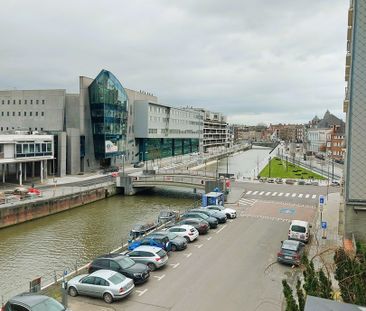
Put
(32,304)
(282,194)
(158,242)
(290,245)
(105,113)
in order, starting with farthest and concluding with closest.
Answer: (105,113)
(282,194)
(158,242)
(290,245)
(32,304)

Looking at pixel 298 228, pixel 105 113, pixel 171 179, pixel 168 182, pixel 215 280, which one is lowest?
pixel 215 280

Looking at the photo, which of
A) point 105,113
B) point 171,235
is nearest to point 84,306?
point 171,235

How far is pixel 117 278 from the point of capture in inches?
617

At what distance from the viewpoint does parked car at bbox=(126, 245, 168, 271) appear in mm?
18672

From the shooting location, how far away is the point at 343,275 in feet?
34.0

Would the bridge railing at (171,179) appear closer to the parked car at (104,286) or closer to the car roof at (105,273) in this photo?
the car roof at (105,273)

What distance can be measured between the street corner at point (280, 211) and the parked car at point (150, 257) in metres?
15.3

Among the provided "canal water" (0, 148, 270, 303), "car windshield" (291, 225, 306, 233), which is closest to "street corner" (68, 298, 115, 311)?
"canal water" (0, 148, 270, 303)

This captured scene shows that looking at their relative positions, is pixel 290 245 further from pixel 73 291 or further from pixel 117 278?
pixel 73 291

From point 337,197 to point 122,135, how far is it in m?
43.7

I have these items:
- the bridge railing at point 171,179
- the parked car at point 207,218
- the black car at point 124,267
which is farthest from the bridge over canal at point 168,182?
the black car at point 124,267

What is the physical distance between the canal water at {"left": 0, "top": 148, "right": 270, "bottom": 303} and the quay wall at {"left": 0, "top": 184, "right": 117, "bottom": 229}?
0.71m

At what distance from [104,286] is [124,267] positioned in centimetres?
194

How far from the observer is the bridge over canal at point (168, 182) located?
44.2m
